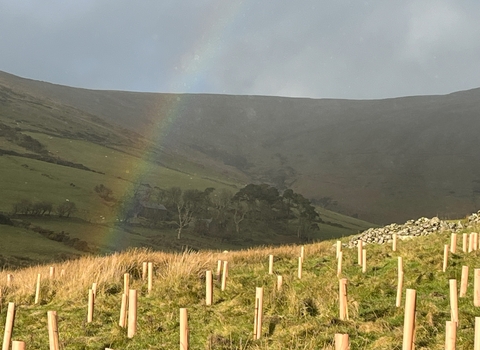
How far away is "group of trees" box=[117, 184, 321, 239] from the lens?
9212cm

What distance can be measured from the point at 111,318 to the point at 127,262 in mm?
4809

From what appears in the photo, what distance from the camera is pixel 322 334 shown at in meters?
8.14

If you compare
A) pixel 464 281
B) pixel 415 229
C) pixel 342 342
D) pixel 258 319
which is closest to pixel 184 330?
pixel 258 319

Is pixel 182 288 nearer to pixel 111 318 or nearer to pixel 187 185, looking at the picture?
pixel 111 318

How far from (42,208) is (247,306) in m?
71.2

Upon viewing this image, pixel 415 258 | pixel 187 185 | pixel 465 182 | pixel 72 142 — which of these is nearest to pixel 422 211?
pixel 465 182

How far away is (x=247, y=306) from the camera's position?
10.6m

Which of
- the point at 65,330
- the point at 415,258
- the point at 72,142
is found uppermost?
the point at 72,142

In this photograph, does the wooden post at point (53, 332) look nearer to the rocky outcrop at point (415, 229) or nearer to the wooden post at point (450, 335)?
the wooden post at point (450, 335)

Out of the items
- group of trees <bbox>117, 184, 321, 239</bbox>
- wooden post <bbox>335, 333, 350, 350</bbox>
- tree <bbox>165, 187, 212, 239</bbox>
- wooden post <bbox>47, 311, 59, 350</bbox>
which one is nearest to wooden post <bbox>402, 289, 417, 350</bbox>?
wooden post <bbox>335, 333, 350, 350</bbox>

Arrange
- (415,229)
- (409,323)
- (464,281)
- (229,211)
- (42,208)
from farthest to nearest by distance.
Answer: (229,211) → (42,208) → (415,229) → (464,281) → (409,323)

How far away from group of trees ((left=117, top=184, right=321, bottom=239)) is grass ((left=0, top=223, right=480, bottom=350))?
72.3 metres

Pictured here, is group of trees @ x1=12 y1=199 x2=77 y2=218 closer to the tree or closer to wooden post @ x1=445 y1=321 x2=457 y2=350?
the tree

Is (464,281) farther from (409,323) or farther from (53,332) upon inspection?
(53,332)
